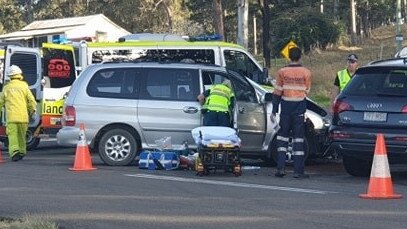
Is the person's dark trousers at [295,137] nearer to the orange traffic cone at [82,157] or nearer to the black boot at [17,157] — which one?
the orange traffic cone at [82,157]

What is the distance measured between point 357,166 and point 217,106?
2.58m

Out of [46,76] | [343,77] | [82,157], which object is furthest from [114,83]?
[343,77]

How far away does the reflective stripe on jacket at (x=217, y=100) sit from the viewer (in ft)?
44.5

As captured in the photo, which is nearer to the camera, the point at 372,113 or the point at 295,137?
the point at 372,113

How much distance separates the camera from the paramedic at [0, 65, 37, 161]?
610 inches

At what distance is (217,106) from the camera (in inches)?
534

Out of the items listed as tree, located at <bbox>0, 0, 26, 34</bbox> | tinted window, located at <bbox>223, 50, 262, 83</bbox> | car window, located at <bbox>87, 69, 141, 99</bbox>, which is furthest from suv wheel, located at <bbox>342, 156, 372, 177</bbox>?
tree, located at <bbox>0, 0, 26, 34</bbox>

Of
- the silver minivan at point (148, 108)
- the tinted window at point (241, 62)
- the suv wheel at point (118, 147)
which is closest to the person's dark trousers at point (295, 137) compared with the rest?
the silver minivan at point (148, 108)

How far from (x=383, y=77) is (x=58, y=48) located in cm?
853

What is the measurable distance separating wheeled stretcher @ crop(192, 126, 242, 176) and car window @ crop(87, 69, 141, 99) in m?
2.15

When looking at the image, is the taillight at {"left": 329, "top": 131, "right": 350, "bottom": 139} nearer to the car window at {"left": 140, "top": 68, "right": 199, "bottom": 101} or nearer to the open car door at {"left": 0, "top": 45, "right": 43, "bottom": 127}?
the car window at {"left": 140, "top": 68, "right": 199, "bottom": 101}

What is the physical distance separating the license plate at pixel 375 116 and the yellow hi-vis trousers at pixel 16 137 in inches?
280

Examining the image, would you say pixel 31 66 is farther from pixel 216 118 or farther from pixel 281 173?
pixel 281 173

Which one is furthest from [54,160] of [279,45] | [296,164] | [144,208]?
[279,45]
